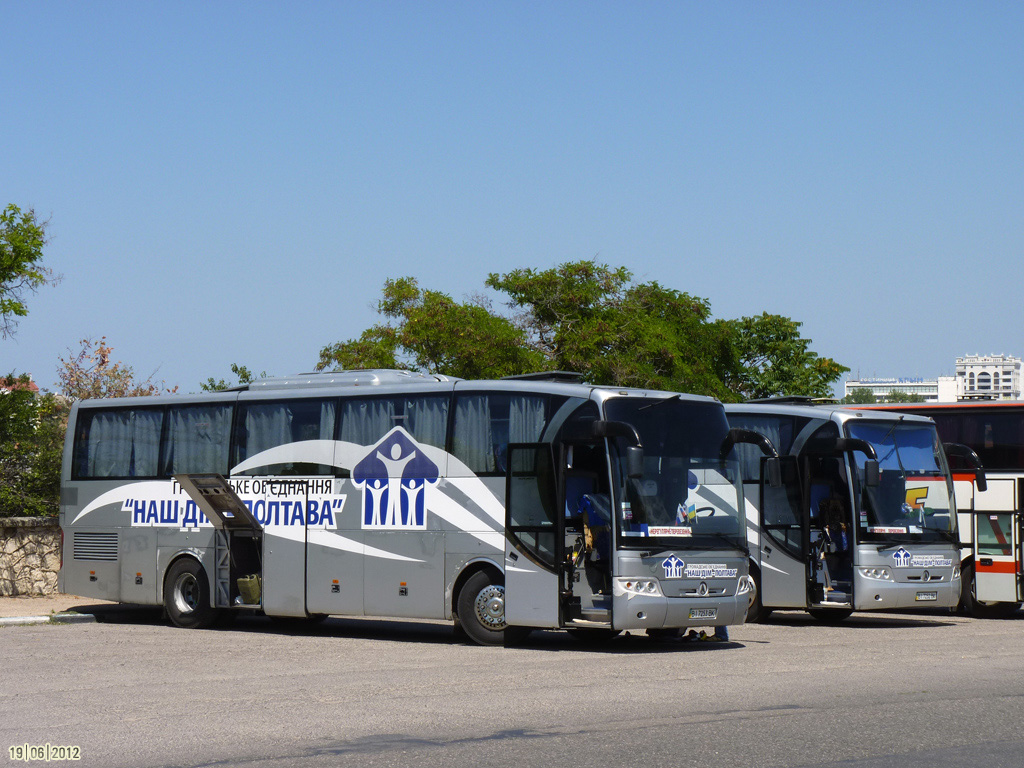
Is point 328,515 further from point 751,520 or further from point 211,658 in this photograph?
point 751,520

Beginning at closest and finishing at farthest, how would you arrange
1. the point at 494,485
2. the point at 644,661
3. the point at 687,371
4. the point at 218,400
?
1. the point at 644,661
2. the point at 494,485
3. the point at 218,400
4. the point at 687,371

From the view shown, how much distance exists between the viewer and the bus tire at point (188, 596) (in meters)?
19.6

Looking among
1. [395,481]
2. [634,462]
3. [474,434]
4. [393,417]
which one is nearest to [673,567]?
[634,462]

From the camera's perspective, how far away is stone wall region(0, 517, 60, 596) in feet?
77.3

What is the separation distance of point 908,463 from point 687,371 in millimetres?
19275

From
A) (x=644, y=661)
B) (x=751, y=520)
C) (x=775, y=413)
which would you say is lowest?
(x=644, y=661)

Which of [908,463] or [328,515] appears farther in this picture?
[908,463]

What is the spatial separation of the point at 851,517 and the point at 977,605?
16.1ft

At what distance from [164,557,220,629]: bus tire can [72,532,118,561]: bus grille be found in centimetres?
108

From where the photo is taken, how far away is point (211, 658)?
49.6 feet

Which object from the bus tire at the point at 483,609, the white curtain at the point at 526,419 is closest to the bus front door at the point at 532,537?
the white curtain at the point at 526,419

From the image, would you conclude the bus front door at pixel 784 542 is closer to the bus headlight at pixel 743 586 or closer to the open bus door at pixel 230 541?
the bus headlight at pixel 743 586

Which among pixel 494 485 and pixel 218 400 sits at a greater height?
pixel 218 400

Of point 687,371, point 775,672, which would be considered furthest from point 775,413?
point 687,371
